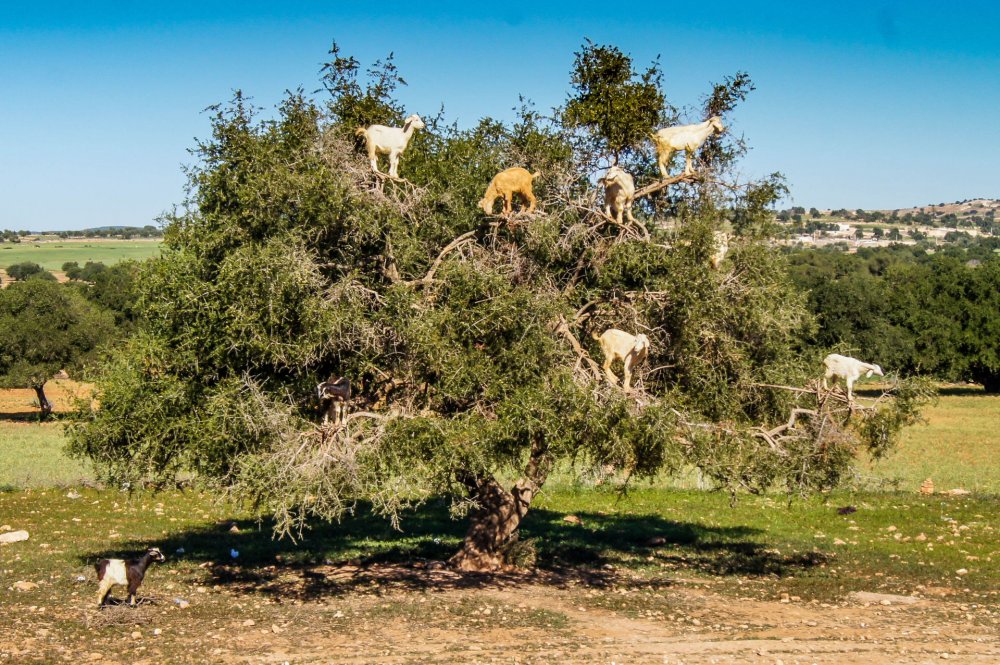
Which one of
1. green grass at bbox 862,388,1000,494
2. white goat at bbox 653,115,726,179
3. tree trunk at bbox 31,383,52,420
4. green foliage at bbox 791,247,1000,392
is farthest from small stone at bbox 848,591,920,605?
green foliage at bbox 791,247,1000,392

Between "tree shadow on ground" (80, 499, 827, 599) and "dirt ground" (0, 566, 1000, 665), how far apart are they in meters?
0.13

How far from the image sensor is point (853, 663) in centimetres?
1332

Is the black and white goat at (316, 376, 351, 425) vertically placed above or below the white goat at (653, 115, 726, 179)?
below

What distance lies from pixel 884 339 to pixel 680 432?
60.0 metres

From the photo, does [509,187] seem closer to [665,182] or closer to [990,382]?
[665,182]

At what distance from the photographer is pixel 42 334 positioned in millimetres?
53656

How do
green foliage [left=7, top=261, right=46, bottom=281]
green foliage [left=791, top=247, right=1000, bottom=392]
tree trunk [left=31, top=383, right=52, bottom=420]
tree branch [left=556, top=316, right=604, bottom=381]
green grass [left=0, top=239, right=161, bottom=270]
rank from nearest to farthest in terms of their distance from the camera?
tree branch [left=556, top=316, right=604, bottom=381] < tree trunk [left=31, top=383, right=52, bottom=420] < green foliage [left=791, top=247, right=1000, bottom=392] < green foliage [left=7, top=261, right=46, bottom=281] < green grass [left=0, top=239, right=161, bottom=270]

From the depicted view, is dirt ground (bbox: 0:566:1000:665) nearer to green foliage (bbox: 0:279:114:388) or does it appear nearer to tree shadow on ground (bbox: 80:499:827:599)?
tree shadow on ground (bbox: 80:499:827:599)

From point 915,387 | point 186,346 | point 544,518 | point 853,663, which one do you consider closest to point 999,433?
point 544,518

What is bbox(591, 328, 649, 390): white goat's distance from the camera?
14.6 metres

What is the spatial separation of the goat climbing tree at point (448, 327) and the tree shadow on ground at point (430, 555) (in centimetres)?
210

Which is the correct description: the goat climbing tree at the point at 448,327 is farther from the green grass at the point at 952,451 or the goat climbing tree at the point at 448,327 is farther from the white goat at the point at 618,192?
the green grass at the point at 952,451

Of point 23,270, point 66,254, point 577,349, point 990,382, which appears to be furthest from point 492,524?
point 66,254

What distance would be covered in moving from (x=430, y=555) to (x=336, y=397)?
22.5 ft
